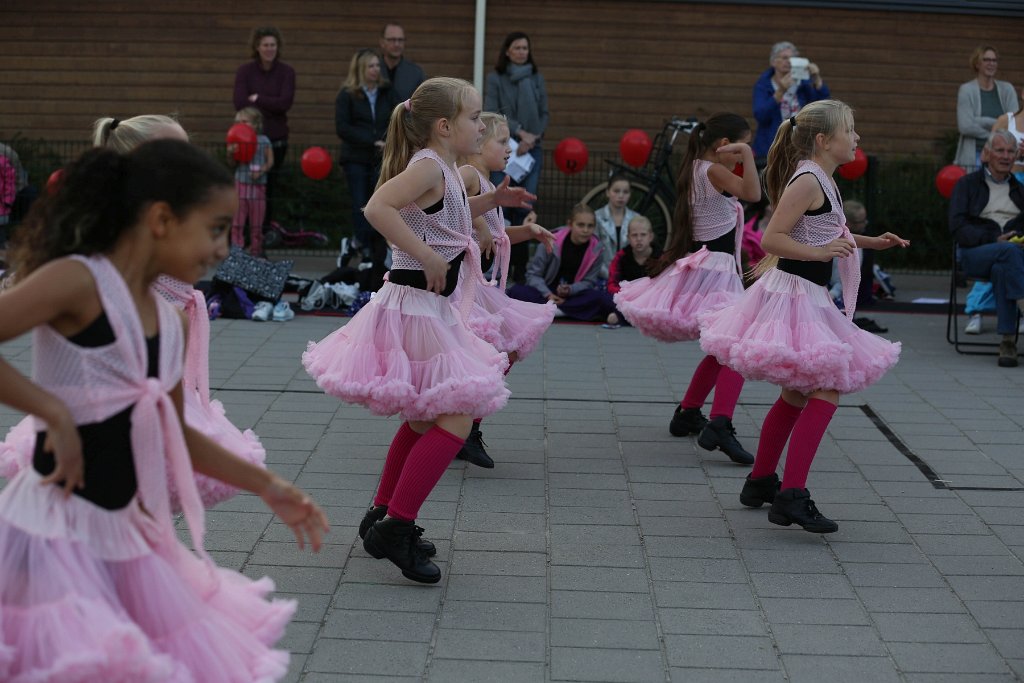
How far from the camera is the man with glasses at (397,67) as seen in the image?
12484 millimetres

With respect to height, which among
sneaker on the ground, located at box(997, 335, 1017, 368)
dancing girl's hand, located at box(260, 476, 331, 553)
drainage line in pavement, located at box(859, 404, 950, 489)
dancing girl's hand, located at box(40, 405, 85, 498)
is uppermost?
dancing girl's hand, located at box(40, 405, 85, 498)

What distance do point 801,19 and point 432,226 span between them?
11.0 metres

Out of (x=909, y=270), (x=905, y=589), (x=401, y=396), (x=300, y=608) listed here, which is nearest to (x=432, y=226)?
(x=401, y=396)

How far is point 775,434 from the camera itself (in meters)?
5.93

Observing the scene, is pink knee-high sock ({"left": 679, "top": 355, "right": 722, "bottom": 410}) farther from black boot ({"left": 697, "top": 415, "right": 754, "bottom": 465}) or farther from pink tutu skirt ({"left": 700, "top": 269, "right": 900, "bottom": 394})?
pink tutu skirt ({"left": 700, "top": 269, "right": 900, "bottom": 394})

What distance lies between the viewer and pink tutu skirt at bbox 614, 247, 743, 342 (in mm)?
7285

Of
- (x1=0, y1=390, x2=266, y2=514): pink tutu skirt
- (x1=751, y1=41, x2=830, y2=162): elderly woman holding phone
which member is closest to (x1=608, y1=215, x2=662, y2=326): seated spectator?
(x1=751, y1=41, x2=830, y2=162): elderly woman holding phone

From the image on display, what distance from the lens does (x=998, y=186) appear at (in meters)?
10.6

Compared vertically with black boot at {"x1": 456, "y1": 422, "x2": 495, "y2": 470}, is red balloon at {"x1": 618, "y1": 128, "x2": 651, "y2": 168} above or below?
above

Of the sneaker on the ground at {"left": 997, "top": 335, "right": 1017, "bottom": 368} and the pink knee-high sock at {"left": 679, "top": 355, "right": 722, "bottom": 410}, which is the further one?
the sneaker on the ground at {"left": 997, "top": 335, "right": 1017, "bottom": 368}

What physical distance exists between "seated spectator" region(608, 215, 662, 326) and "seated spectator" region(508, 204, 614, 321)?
0.17 meters

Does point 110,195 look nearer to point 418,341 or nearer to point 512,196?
point 418,341

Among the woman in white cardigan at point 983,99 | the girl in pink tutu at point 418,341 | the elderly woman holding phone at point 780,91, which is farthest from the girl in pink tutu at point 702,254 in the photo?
the woman in white cardigan at point 983,99

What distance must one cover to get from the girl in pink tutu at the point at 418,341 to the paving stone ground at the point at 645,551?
0.32 meters
